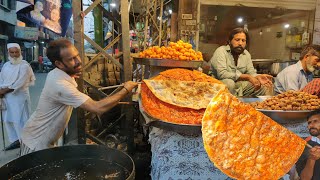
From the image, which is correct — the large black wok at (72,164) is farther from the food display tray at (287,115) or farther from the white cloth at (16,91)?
the white cloth at (16,91)

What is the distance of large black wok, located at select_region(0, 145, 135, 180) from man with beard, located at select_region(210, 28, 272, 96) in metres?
2.86

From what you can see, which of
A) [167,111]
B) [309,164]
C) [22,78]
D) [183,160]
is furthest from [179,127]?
[22,78]

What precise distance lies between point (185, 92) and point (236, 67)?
2207 mm

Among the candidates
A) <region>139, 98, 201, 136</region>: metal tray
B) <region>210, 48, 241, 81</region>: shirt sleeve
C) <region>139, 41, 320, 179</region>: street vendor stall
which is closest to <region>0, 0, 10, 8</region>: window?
<region>210, 48, 241, 81</region>: shirt sleeve

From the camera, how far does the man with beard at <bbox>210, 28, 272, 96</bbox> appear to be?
15.1 ft

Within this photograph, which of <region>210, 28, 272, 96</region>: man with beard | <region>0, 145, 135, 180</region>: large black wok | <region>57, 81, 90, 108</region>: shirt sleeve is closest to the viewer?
<region>0, 145, 135, 180</region>: large black wok

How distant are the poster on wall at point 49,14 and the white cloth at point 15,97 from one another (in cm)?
114

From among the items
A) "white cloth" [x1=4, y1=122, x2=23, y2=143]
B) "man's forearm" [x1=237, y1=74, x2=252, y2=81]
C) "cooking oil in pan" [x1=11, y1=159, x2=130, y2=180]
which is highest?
"man's forearm" [x1=237, y1=74, x2=252, y2=81]

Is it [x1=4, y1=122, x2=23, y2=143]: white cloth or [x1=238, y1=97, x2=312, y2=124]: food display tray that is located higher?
[x1=238, y1=97, x2=312, y2=124]: food display tray

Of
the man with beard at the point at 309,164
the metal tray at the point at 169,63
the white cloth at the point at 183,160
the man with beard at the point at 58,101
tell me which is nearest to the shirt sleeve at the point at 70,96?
the man with beard at the point at 58,101

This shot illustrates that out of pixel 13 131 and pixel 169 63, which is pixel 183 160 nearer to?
pixel 169 63

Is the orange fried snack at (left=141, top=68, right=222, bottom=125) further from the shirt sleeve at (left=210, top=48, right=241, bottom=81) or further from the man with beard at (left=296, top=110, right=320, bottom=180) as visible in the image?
the shirt sleeve at (left=210, top=48, right=241, bottom=81)

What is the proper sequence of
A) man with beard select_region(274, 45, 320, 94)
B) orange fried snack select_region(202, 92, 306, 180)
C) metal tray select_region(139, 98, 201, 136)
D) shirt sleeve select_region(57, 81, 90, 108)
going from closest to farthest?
orange fried snack select_region(202, 92, 306, 180)
metal tray select_region(139, 98, 201, 136)
shirt sleeve select_region(57, 81, 90, 108)
man with beard select_region(274, 45, 320, 94)

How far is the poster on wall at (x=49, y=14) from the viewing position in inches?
225
